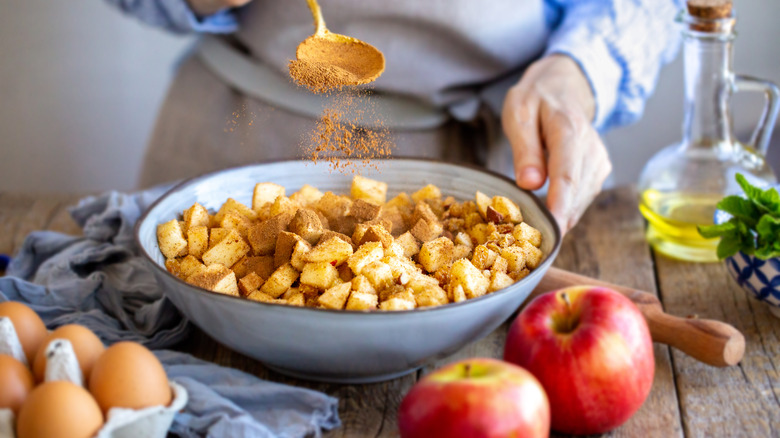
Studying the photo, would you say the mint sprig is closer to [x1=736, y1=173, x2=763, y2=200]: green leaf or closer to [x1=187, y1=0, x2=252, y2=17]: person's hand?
[x1=736, y1=173, x2=763, y2=200]: green leaf

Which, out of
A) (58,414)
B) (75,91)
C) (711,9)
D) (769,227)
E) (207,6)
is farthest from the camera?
(75,91)

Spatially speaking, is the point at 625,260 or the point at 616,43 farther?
the point at 616,43

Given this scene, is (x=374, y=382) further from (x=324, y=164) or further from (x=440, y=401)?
(x=324, y=164)

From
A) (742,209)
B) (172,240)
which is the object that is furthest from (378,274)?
(742,209)

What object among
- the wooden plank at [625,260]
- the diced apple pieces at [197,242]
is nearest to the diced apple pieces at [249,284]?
the diced apple pieces at [197,242]

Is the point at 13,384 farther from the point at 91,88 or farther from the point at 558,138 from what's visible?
the point at 91,88

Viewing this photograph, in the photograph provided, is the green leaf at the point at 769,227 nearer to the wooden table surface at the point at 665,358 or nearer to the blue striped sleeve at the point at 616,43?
the wooden table surface at the point at 665,358
